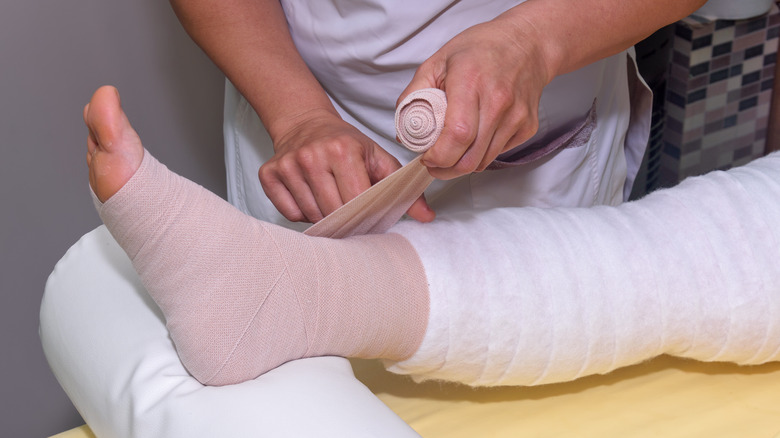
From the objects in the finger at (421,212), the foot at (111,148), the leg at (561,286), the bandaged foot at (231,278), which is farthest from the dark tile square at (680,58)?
the foot at (111,148)

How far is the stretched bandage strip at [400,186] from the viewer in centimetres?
70

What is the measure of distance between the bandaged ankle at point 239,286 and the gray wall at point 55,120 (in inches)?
31.3

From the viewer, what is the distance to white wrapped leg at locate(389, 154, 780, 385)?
0.79 m

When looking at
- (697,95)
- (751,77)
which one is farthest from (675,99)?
(751,77)

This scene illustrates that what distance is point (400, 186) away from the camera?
780 mm

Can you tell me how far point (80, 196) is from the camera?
1.44 metres

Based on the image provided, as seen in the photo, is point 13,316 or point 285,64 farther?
point 13,316

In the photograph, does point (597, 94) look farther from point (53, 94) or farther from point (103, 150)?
point (53, 94)

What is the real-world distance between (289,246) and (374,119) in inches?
14.0

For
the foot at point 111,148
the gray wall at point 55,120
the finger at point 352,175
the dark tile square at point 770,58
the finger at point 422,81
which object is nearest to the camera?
the foot at point 111,148

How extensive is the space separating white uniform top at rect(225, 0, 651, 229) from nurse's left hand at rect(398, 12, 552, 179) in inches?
6.1

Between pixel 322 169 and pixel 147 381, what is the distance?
287 mm

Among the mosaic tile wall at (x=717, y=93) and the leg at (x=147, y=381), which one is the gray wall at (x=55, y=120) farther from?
the mosaic tile wall at (x=717, y=93)

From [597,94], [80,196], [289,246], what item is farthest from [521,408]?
[80,196]
